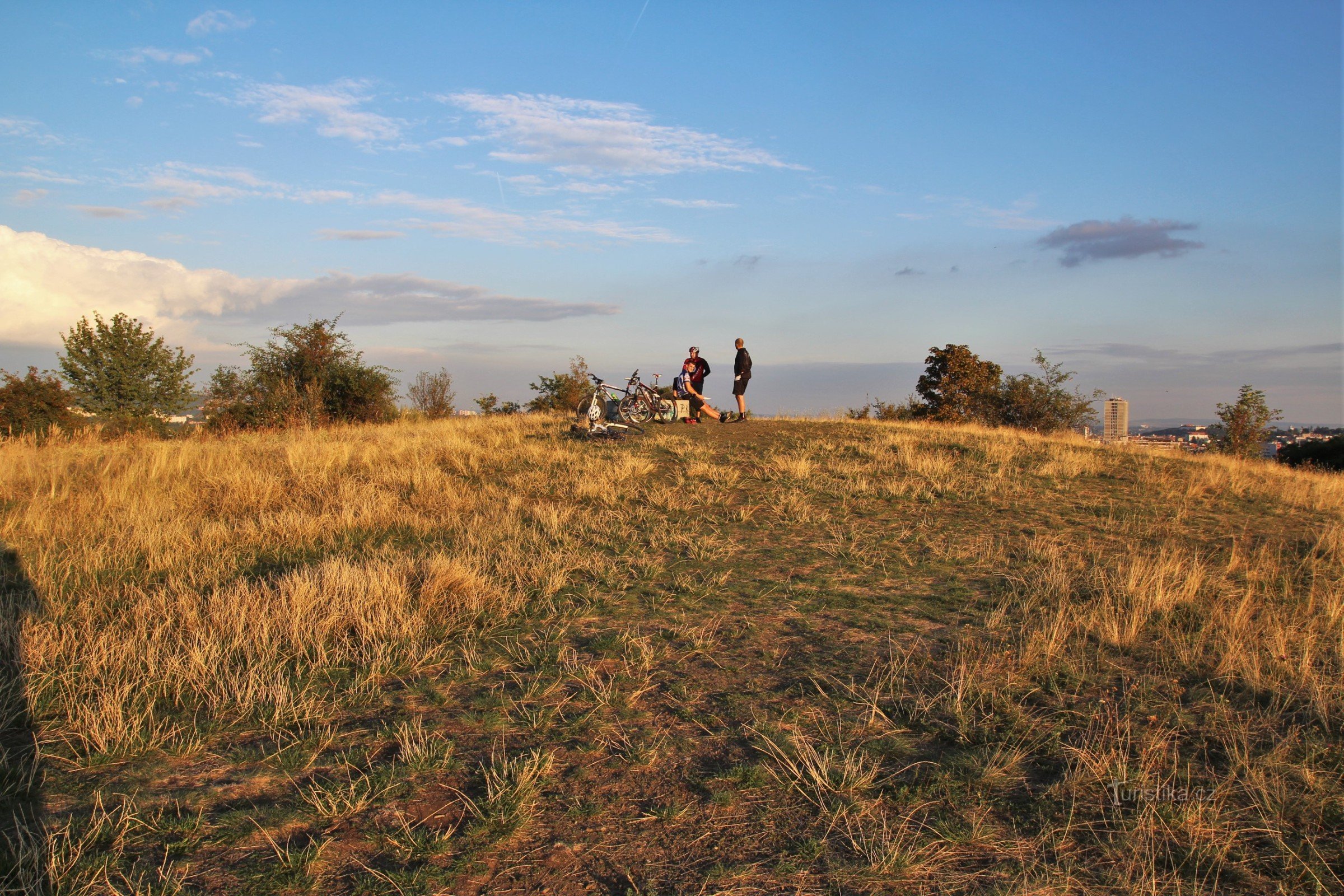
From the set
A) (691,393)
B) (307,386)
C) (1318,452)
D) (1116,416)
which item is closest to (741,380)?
(691,393)

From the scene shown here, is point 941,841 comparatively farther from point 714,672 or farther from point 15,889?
point 15,889

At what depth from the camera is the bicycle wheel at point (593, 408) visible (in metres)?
17.1

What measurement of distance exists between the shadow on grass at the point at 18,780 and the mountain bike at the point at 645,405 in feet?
45.8

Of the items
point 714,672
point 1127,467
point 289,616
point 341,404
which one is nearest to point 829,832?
point 714,672

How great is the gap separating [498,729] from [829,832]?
1941mm

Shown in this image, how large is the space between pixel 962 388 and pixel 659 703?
3862 centimetres

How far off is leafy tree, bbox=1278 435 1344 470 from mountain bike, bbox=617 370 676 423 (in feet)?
119

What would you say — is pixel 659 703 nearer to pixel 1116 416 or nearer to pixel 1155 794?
pixel 1155 794

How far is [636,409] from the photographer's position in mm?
19500

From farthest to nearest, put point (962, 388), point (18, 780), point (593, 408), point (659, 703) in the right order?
point (962, 388) → point (593, 408) → point (659, 703) → point (18, 780)

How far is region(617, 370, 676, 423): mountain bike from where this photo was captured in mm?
19125

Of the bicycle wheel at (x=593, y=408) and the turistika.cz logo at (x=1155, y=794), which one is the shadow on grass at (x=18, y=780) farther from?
the bicycle wheel at (x=593, y=408)

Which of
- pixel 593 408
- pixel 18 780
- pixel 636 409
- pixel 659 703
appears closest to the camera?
pixel 18 780

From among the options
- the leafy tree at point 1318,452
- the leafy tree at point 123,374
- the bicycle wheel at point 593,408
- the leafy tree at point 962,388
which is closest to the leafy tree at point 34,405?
the leafy tree at point 123,374
